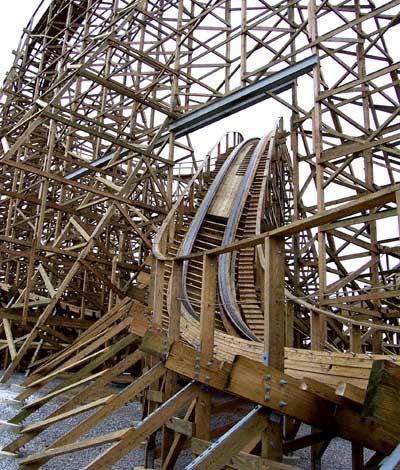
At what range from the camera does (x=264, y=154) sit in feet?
45.1

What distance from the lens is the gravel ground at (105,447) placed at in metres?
5.08

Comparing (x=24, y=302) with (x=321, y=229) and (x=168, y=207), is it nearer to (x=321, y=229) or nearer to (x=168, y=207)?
(x=168, y=207)

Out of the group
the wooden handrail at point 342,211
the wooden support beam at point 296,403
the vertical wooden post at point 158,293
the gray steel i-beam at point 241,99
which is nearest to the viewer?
the wooden handrail at point 342,211

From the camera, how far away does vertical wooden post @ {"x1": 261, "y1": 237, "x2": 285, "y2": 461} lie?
9.59 ft

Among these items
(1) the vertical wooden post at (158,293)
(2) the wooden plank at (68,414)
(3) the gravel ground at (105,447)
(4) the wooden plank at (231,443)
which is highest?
(1) the vertical wooden post at (158,293)

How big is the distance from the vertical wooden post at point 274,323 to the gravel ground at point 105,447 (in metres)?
2.58

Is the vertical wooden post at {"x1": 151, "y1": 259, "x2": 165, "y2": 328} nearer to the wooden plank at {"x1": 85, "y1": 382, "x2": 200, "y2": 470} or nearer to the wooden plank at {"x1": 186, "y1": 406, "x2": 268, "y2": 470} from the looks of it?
the wooden plank at {"x1": 85, "y1": 382, "x2": 200, "y2": 470}

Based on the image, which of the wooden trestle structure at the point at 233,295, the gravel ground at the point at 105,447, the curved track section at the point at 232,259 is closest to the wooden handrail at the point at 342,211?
the wooden trestle structure at the point at 233,295

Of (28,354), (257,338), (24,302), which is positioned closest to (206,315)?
(257,338)

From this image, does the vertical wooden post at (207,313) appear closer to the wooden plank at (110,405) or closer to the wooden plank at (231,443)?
the wooden plank at (110,405)

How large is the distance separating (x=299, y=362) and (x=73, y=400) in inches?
101

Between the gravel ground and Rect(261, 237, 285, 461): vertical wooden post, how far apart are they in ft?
8.46

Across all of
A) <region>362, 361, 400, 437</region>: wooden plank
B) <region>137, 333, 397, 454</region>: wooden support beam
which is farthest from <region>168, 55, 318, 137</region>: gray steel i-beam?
<region>362, 361, 400, 437</region>: wooden plank

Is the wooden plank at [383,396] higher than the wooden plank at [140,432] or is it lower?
higher
